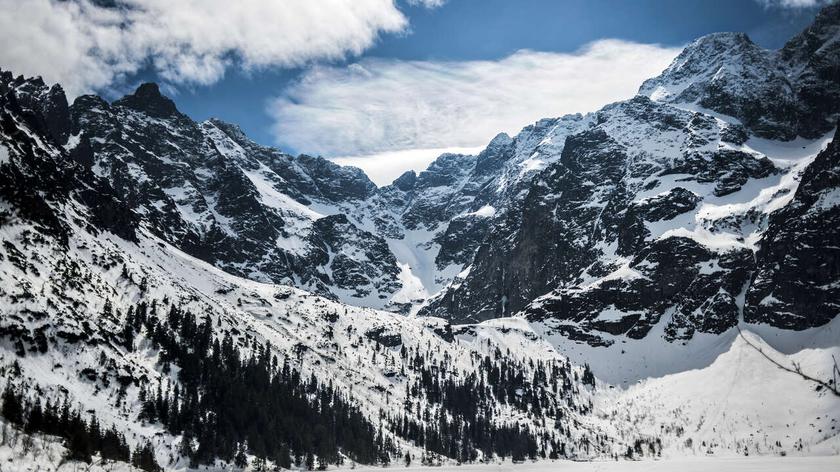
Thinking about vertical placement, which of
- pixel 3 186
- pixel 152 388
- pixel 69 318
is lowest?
pixel 152 388

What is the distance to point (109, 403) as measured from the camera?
167000 mm

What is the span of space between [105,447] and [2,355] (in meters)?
31.6

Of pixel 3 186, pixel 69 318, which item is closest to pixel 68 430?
pixel 69 318

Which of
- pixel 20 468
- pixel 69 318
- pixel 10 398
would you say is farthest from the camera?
pixel 69 318

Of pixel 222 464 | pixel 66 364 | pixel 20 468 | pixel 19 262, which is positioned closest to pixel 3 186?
pixel 19 262

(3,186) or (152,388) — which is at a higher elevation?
(3,186)

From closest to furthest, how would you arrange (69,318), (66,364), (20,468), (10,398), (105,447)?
(20,468)
(10,398)
(105,447)
(66,364)
(69,318)

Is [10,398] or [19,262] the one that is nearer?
[10,398]

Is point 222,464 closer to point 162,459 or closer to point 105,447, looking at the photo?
point 162,459

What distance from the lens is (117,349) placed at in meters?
188

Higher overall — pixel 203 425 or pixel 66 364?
pixel 66 364

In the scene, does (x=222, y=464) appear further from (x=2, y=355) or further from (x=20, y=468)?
(x=20, y=468)

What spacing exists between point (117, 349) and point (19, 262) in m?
34.0

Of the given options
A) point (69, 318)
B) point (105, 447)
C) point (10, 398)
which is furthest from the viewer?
point (69, 318)
